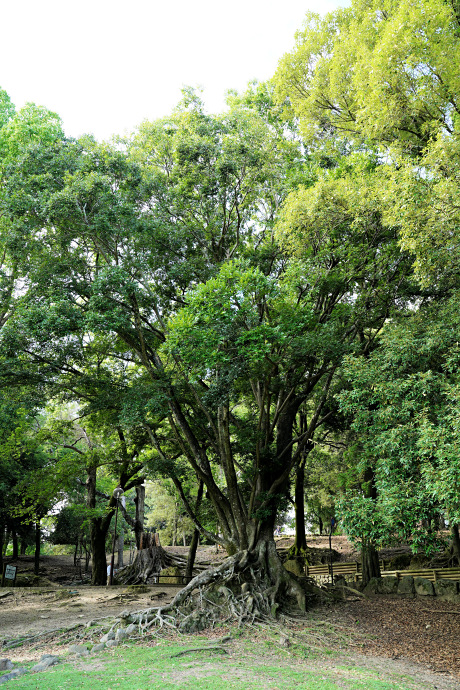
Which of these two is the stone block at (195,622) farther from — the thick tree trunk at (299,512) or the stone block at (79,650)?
the thick tree trunk at (299,512)

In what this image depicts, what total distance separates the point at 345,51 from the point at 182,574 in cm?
1765

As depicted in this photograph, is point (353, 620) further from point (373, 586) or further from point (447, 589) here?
point (373, 586)

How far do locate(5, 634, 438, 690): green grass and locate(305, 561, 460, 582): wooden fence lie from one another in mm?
7571

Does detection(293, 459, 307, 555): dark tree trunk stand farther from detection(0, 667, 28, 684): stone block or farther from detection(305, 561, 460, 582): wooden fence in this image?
detection(0, 667, 28, 684): stone block

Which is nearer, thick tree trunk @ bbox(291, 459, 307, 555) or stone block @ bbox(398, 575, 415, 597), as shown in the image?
stone block @ bbox(398, 575, 415, 597)

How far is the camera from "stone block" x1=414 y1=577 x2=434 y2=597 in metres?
12.6

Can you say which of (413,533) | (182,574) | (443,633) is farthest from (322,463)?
(413,533)

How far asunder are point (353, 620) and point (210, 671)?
501 cm

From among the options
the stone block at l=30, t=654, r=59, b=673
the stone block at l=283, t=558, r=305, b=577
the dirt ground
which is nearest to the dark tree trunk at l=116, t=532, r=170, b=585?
the dirt ground

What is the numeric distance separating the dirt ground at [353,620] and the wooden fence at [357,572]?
1948mm

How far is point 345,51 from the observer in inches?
381

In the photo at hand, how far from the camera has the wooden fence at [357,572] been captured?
13.7 meters

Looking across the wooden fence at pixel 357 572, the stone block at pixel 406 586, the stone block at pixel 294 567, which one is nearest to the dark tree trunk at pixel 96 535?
the stone block at pixel 294 567

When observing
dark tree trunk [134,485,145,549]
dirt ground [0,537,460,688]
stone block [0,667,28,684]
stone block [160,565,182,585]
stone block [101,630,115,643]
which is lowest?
stone block [160,565,182,585]
